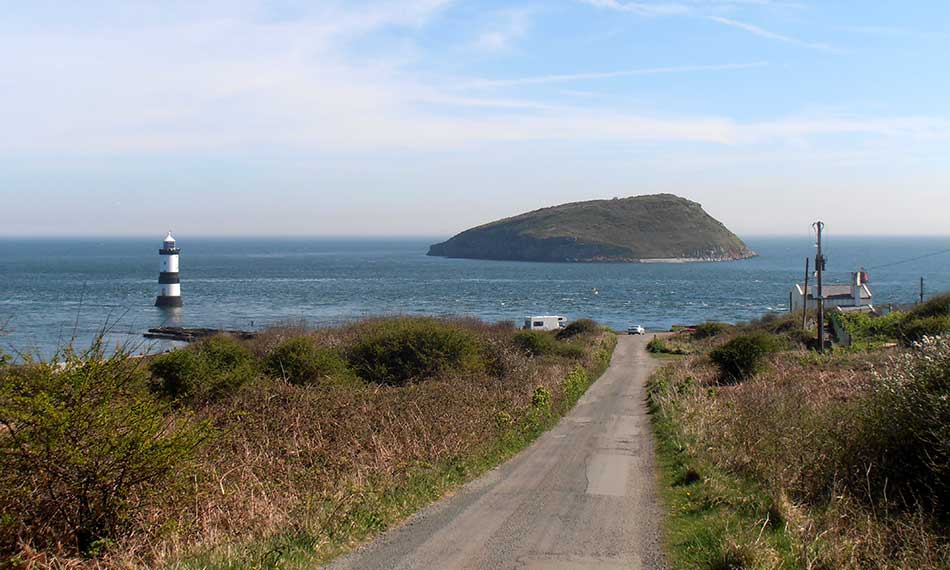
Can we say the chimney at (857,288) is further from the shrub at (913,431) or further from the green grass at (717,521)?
the shrub at (913,431)

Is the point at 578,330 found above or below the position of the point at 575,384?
below

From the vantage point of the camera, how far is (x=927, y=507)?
35.3ft

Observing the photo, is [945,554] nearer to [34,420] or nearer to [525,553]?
[525,553]

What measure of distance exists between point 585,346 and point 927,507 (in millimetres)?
36359

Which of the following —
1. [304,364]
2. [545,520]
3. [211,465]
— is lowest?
[304,364]

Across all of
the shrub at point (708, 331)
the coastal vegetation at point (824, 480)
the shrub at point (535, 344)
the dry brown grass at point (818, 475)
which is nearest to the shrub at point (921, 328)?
the shrub at point (535, 344)

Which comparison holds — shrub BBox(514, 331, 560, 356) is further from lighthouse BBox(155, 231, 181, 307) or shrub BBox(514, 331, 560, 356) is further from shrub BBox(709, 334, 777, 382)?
lighthouse BBox(155, 231, 181, 307)

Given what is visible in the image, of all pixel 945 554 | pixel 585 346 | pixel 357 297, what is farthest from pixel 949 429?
pixel 357 297

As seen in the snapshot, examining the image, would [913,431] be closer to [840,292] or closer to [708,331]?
[708,331]

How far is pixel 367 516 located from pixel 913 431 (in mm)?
7490

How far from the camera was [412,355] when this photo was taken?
29.5 m

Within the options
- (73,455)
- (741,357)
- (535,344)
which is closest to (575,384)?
(741,357)

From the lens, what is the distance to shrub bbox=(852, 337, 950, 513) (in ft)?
34.7

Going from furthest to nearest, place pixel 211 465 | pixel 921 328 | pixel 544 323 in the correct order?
pixel 544 323
pixel 921 328
pixel 211 465
